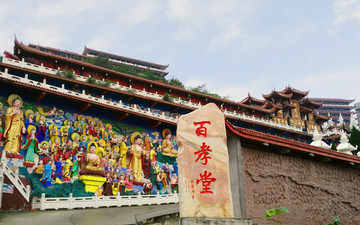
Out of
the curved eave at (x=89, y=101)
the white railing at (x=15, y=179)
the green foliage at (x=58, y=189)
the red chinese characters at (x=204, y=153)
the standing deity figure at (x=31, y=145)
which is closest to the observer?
the red chinese characters at (x=204, y=153)

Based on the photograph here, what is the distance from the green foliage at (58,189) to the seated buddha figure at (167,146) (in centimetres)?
500

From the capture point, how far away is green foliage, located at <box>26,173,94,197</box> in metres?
13.6

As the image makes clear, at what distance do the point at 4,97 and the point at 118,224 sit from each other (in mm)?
9142

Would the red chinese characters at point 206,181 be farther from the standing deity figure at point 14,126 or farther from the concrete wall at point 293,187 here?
the standing deity figure at point 14,126

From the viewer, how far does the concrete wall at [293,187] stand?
8.11 metres

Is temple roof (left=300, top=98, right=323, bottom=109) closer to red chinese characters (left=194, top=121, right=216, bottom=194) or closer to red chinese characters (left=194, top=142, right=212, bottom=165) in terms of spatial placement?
red chinese characters (left=194, top=121, right=216, bottom=194)

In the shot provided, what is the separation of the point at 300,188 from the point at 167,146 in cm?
1034

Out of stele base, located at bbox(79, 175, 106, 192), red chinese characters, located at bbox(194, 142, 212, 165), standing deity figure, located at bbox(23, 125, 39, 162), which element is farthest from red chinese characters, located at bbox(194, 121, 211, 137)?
standing deity figure, located at bbox(23, 125, 39, 162)

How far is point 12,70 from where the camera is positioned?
61.1 feet

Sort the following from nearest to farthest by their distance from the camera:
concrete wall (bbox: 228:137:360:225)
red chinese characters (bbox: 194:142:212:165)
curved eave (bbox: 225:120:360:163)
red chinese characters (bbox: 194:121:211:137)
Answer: red chinese characters (bbox: 194:142:212:165), red chinese characters (bbox: 194:121:211:137), curved eave (bbox: 225:120:360:163), concrete wall (bbox: 228:137:360:225)

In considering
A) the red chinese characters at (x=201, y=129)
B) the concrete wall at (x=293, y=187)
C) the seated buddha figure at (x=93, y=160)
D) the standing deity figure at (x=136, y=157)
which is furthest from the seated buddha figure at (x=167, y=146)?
the red chinese characters at (x=201, y=129)

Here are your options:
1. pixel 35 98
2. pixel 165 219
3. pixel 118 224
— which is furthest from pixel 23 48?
pixel 165 219

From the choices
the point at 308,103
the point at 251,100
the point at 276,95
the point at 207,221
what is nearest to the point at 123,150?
the point at 207,221

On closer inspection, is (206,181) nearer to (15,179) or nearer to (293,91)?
(15,179)
